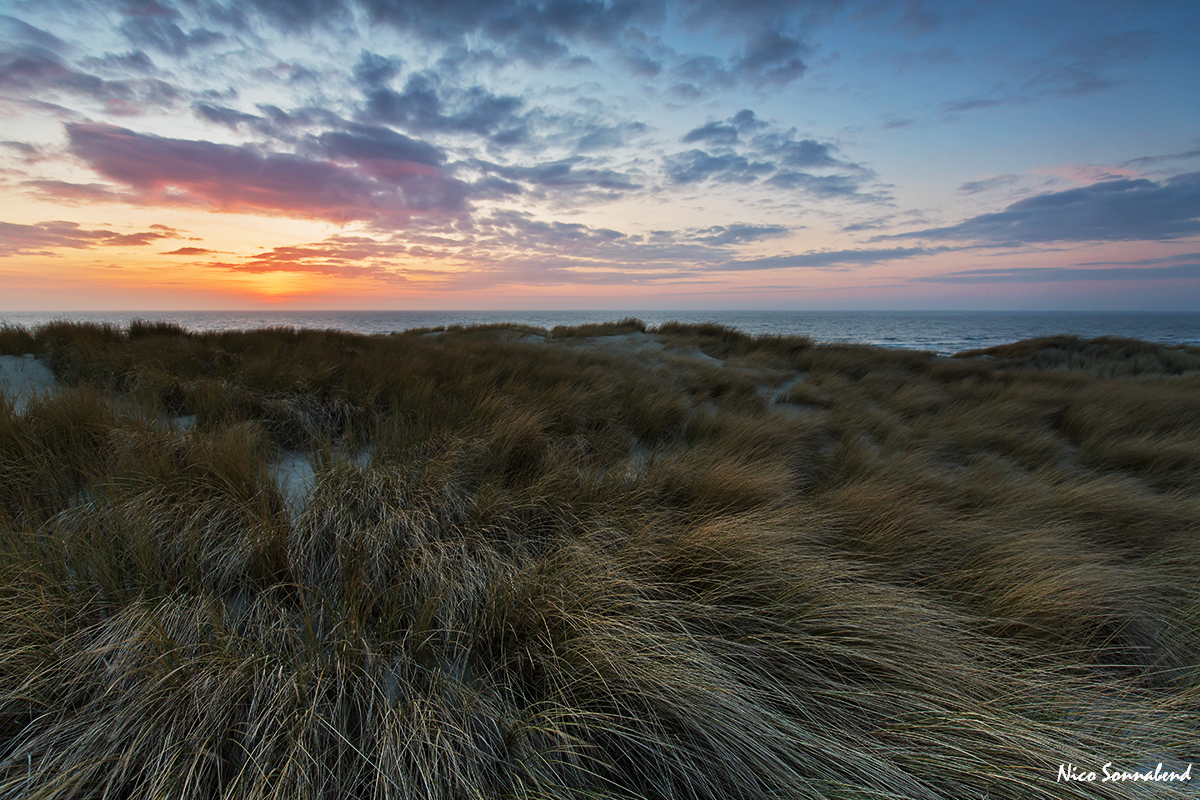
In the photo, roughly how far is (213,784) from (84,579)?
3.76 feet

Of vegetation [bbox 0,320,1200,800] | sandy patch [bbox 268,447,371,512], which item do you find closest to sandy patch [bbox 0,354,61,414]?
vegetation [bbox 0,320,1200,800]

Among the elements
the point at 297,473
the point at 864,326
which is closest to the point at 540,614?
the point at 297,473

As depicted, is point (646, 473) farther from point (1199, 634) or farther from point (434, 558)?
point (1199, 634)

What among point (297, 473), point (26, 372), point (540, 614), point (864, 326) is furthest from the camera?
point (864, 326)

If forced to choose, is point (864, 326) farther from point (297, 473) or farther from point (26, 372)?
point (26, 372)

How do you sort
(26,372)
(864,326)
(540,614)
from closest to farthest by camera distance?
(540,614) < (26,372) < (864,326)

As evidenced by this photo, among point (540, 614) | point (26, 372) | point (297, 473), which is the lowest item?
point (540, 614)

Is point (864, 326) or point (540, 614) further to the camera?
point (864, 326)

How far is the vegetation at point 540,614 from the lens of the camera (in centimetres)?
135

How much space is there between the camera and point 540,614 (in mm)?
1797

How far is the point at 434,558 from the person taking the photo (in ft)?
6.86

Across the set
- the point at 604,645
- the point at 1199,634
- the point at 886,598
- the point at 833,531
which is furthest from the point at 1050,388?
the point at 604,645

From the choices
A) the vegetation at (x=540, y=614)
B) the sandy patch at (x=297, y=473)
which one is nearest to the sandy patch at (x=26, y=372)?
the vegetation at (x=540, y=614)

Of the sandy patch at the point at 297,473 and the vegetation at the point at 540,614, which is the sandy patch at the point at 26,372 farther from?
the sandy patch at the point at 297,473
